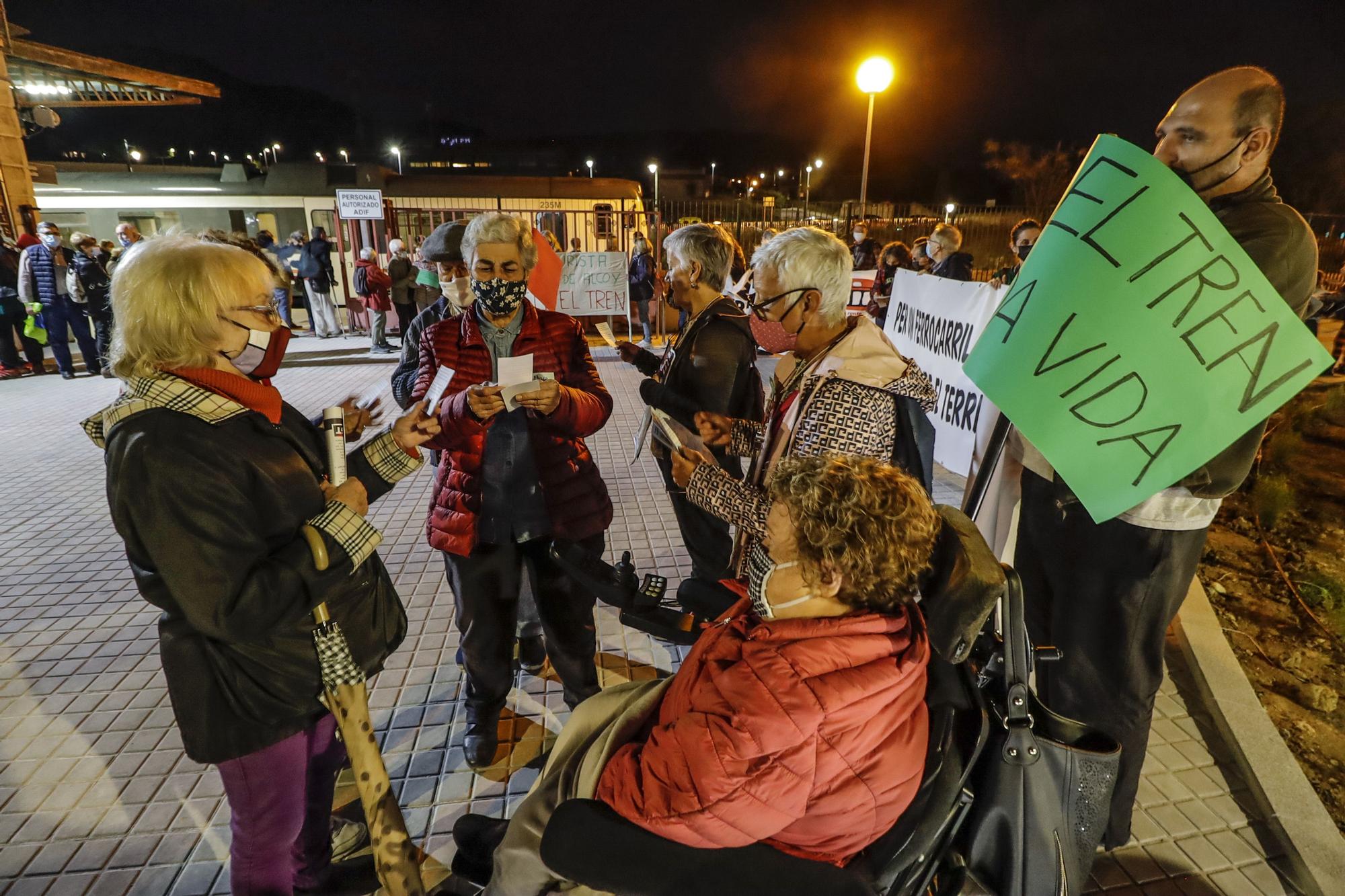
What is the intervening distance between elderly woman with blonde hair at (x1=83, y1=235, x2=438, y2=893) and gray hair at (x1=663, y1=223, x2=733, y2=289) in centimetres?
182

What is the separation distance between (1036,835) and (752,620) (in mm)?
728

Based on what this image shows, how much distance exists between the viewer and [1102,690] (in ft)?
7.28

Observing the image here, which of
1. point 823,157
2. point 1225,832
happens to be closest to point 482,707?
point 1225,832

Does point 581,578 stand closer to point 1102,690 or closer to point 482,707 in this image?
point 482,707

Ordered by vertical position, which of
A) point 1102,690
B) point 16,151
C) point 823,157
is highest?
point 823,157

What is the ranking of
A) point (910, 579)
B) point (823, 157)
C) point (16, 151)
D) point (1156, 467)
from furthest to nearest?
1. point (823, 157)
2. point (16, 151)
3. point (1156, 467)
4. point (910, 579)

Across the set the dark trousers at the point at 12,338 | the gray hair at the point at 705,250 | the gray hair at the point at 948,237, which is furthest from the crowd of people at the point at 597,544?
the dark trousers at the point at 12,338

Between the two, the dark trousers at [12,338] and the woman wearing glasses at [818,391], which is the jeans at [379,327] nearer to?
the dark trousers at [12,338]

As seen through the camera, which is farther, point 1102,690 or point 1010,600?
point 1102,690

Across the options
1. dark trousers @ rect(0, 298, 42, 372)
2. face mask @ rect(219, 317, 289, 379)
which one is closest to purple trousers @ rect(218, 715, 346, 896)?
face mask @ rect(219, 317, 289, 379)

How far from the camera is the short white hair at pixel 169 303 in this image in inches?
62.0

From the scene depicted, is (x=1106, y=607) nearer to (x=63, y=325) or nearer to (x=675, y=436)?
(x=675, y=436)

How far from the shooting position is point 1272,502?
189 inches

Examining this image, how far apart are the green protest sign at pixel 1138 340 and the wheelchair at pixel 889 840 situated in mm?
502
